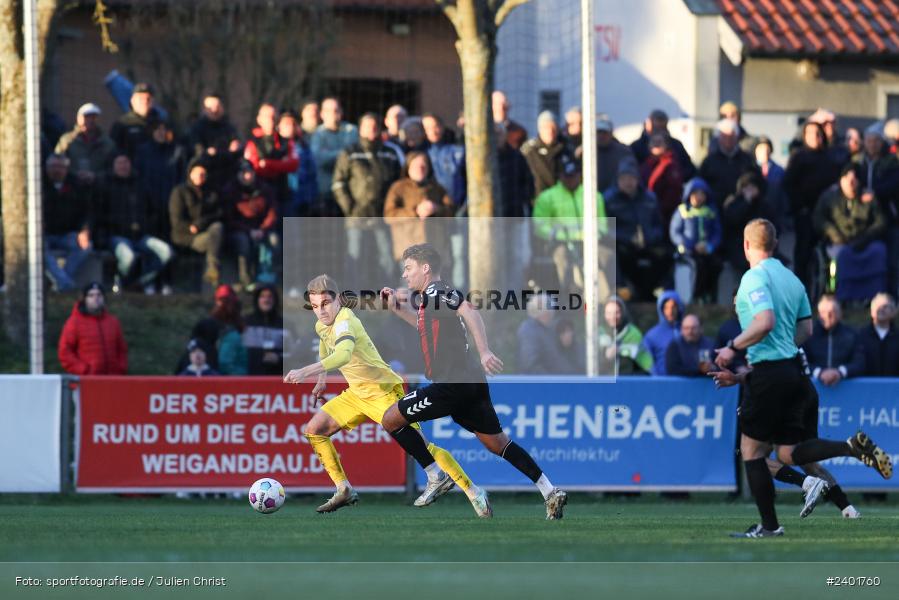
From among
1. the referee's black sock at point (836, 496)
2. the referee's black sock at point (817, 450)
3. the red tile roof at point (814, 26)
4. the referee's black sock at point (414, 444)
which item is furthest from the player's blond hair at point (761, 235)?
the red tile roof at point (814, 26)

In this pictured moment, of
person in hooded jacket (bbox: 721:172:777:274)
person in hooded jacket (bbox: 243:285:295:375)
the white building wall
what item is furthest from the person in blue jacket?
the white building wall

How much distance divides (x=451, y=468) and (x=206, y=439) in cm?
407

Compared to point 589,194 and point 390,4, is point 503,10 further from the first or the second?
point 390,4

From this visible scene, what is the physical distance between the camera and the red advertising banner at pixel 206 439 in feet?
52.8

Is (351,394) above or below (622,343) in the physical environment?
below

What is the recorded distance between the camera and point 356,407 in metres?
13.3

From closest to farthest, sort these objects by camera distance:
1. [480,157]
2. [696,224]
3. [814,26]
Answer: [696,224]
[480,157]
[814,26]

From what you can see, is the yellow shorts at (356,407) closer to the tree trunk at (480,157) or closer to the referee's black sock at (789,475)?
the referee's black sock at (789,475)

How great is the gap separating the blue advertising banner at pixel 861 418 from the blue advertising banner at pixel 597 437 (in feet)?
3.76

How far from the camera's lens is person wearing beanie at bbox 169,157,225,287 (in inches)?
751

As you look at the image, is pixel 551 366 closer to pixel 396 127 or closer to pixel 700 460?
pixel 700 460

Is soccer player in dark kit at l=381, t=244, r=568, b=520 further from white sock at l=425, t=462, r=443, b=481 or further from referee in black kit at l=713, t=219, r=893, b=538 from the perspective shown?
referee in black kit at l=713, t=219, r=893, b=538

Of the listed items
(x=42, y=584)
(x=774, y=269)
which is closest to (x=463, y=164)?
(x=774, y=269)

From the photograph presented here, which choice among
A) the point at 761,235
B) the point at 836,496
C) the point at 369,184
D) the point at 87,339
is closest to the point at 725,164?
the point at 369,184
